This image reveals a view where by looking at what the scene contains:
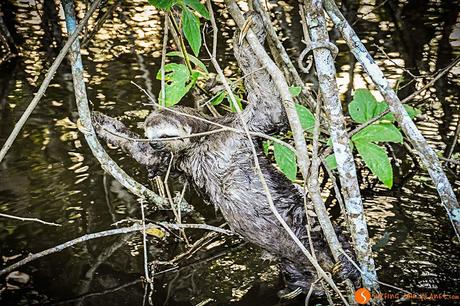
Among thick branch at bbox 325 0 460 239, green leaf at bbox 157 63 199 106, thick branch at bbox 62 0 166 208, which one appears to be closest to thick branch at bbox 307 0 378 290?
thick branch at bbox 325 0 460 239

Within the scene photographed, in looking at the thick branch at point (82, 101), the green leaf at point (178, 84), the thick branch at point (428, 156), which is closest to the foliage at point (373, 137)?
the thick branch at point (428, 156)

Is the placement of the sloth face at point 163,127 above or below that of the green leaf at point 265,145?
above

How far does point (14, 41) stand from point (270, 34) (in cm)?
507

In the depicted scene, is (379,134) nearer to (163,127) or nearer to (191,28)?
(191,28)

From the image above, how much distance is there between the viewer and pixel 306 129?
2.78m

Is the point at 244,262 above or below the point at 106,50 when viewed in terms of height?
below

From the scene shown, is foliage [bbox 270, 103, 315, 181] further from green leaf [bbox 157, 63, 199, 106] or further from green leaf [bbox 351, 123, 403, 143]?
green leaf [bbox 157, 63, 199, 106]

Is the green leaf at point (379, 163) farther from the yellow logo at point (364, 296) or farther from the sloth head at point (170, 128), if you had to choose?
the sloth head at point (170, 128)

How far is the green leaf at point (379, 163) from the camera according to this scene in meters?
2.41

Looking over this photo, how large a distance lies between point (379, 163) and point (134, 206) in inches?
91.6

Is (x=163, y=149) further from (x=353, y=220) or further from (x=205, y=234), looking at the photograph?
(x=353, y=220)

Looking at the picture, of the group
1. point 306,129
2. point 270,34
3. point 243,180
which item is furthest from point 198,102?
point 306,129

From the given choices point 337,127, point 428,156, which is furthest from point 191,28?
point 428,156

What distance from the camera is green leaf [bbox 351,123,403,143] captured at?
2.46 metres
